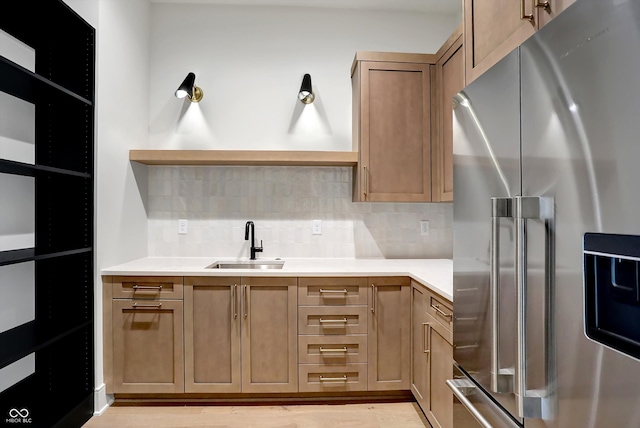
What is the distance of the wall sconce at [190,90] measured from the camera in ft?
8.63

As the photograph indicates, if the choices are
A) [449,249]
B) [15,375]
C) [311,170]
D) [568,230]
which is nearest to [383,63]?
[311,170]

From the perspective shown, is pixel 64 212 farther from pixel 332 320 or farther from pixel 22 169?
pixel 332 320

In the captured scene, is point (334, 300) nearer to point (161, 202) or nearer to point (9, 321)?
point (161, 202)

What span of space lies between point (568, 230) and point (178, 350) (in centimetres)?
227

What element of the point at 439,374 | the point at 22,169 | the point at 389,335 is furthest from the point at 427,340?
the point at 22,169

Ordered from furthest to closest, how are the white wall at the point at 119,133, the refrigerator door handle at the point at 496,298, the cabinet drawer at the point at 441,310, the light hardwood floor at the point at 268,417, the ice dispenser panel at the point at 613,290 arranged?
the white wall at the point at 119,133 < the light hardwood floor at the point at 268,417 < the cabinet drawer at the point at 441,310 < the refrigerator door handle at the point at 496,298 < the ice dispenser panel at the point at 613,290

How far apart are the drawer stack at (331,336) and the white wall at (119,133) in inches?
49.4

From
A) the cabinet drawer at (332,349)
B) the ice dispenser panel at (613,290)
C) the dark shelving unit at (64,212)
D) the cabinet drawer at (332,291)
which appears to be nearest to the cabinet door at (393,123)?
the cabinet drawer at (332,291)

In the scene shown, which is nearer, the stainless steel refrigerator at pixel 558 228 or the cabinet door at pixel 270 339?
the stainless steel refrigerator at pixel 558 228

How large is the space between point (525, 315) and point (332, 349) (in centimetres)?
169

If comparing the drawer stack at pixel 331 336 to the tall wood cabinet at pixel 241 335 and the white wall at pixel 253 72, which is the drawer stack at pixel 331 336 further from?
the white wall at pixel 253 72

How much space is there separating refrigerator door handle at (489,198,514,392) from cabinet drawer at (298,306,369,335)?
1.44 meters

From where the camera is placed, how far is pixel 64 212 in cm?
216

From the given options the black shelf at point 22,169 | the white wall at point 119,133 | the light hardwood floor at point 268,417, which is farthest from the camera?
the white wall at point 119,133
